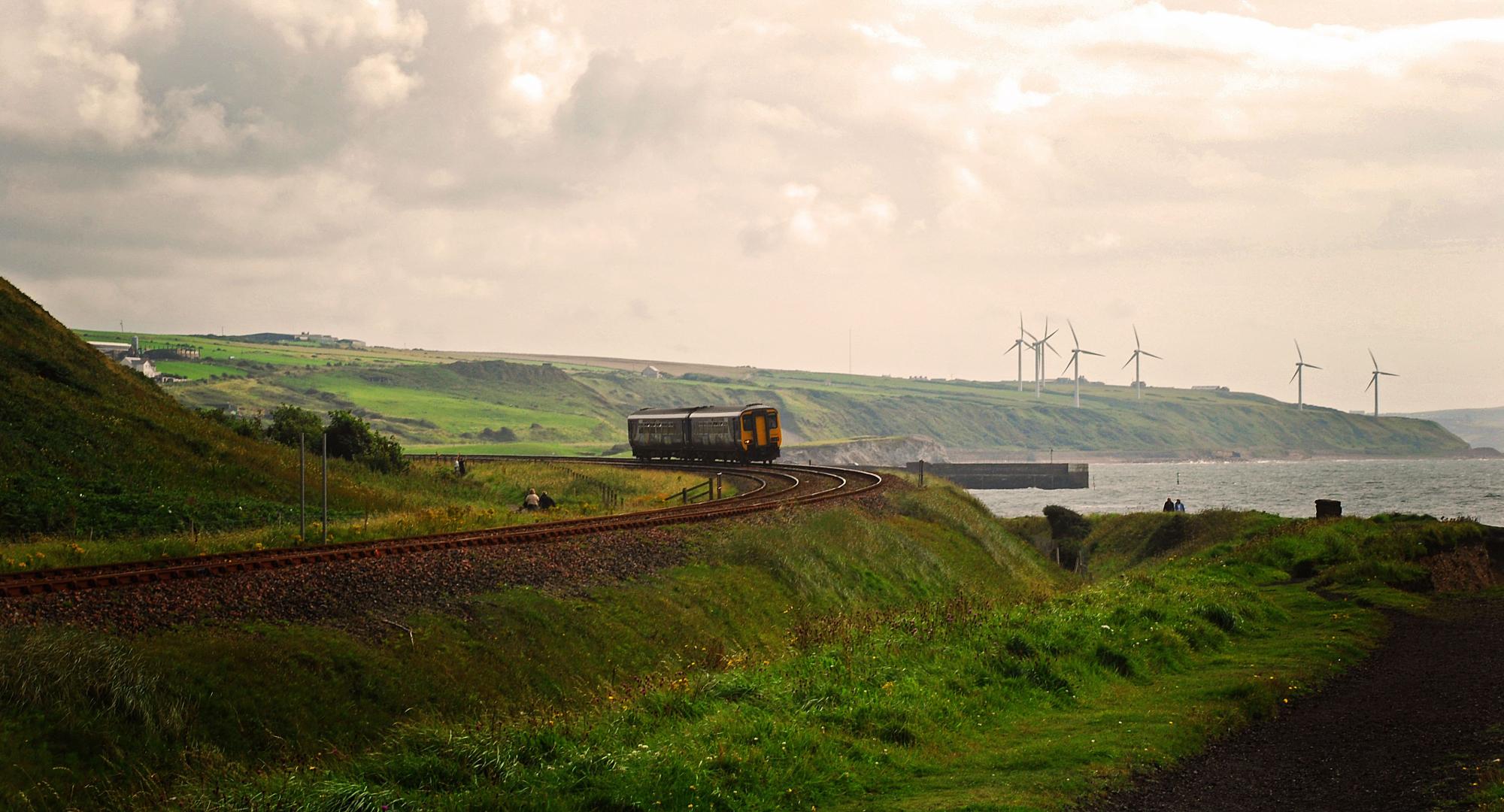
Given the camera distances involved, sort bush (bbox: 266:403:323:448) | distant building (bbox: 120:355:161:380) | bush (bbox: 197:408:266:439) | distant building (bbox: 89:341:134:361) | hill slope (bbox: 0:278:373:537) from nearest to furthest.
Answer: hill slope (bbox: 0:278:373:537)
bush (bbox: 197:408:266:439)
bush (bbox: 266:403:323:448)
distant building (bbox: 120:355:161:380)
distant building (bbox: 89:341:134:361)

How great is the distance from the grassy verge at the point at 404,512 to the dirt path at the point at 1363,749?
2048 centimetres

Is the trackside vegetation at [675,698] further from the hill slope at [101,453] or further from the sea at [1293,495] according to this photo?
the sea at [1293,495]

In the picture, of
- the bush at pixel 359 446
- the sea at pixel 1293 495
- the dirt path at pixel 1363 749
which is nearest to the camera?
the dirt path at pixel 1363 749

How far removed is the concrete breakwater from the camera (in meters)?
186

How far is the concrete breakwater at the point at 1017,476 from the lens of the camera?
18625cm

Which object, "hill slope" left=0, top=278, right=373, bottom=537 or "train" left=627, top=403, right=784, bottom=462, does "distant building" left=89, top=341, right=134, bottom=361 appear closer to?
"train" left=627, top=403, right=784, bottom=462

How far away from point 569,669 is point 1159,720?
917 centimetres

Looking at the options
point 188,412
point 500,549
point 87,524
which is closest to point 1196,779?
point 500,549

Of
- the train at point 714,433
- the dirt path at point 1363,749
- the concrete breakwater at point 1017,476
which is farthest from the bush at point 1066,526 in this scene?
the concrete breakwater at point 1017,476

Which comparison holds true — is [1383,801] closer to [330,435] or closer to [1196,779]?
[1196,779]

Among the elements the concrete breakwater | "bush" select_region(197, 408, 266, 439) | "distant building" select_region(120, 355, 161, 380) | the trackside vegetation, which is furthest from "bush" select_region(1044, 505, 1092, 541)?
"distant building" select_region(120, 355, 161, 380)

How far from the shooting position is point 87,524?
31.5 m

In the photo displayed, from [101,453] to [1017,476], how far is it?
165 metres

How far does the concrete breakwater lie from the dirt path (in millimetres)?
166874
